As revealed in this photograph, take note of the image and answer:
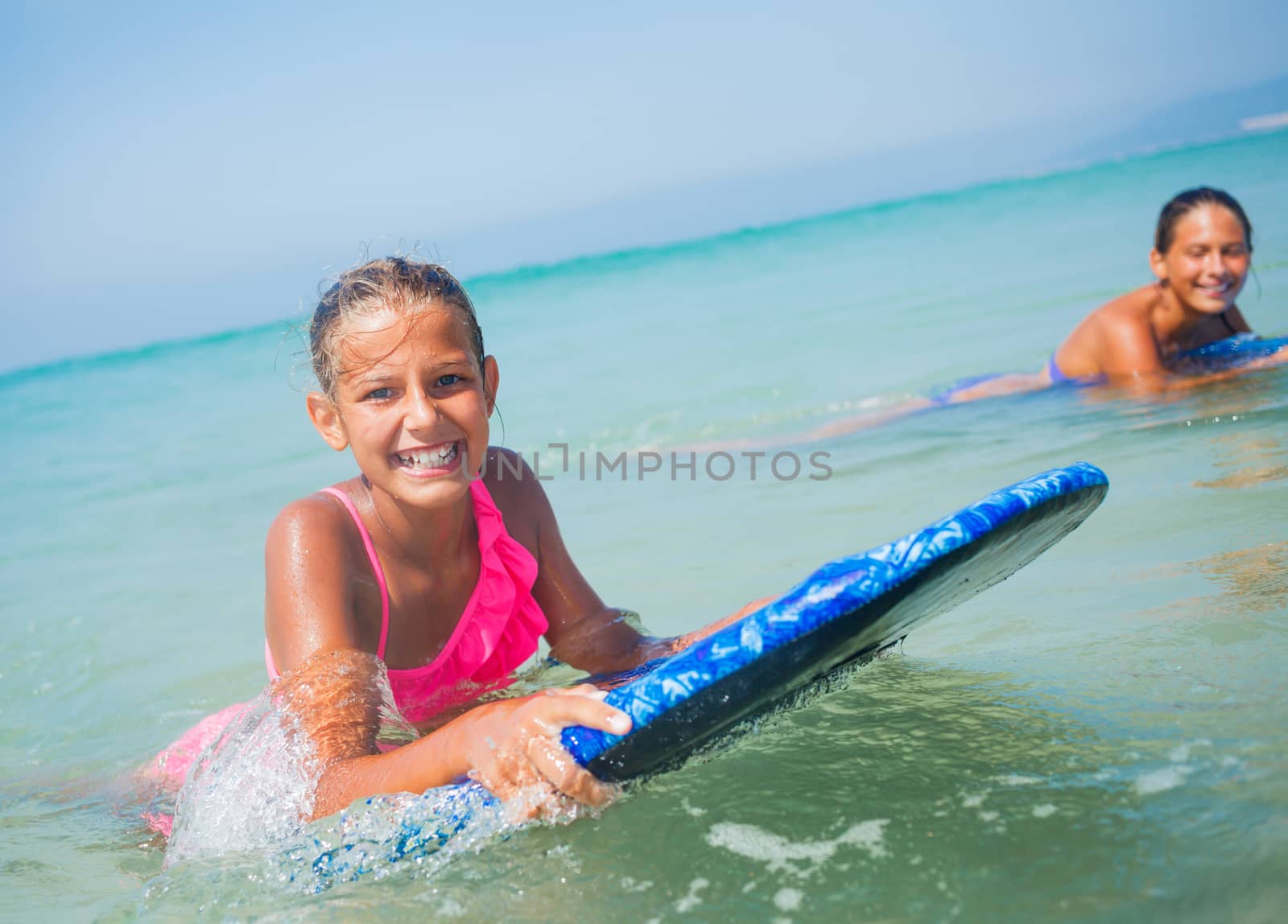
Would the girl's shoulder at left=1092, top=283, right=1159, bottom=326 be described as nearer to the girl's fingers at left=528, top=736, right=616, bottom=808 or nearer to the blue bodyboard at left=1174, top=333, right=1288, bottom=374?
the blue bodyboard at left=1174, top=333, right=1288, bottom=374

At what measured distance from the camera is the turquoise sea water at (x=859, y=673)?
5.63ft

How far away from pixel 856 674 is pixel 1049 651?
18.8 inches

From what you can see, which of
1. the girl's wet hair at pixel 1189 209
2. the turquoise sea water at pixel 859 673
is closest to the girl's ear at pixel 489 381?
the turquoise sea water at pixel 859 673

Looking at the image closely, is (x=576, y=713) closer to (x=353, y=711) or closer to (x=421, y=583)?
(x=353, y=711)

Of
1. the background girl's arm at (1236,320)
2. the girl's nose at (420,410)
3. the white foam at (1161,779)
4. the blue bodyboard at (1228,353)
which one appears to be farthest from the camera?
the background girl's arm at (1236,320)

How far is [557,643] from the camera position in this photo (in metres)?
3.19

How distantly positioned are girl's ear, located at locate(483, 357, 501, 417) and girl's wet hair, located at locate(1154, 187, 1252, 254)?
459cm

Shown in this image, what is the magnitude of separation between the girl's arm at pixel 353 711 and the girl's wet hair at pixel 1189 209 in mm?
5159

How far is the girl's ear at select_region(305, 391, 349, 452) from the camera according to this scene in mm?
2662

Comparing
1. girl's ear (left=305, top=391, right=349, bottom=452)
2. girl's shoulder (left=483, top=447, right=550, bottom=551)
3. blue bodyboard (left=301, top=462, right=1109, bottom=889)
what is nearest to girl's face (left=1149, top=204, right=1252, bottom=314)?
girl's shoulder (left=483, top=447, right=550, bottom=551)

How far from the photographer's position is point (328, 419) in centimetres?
269

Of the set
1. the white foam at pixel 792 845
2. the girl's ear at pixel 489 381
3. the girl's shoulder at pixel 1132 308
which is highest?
the girl's ear at pixel 489 381

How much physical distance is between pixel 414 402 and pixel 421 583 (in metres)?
0.55

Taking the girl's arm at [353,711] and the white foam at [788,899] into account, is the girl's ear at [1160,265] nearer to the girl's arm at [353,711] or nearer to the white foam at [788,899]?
the girl's arm at [353,711]
